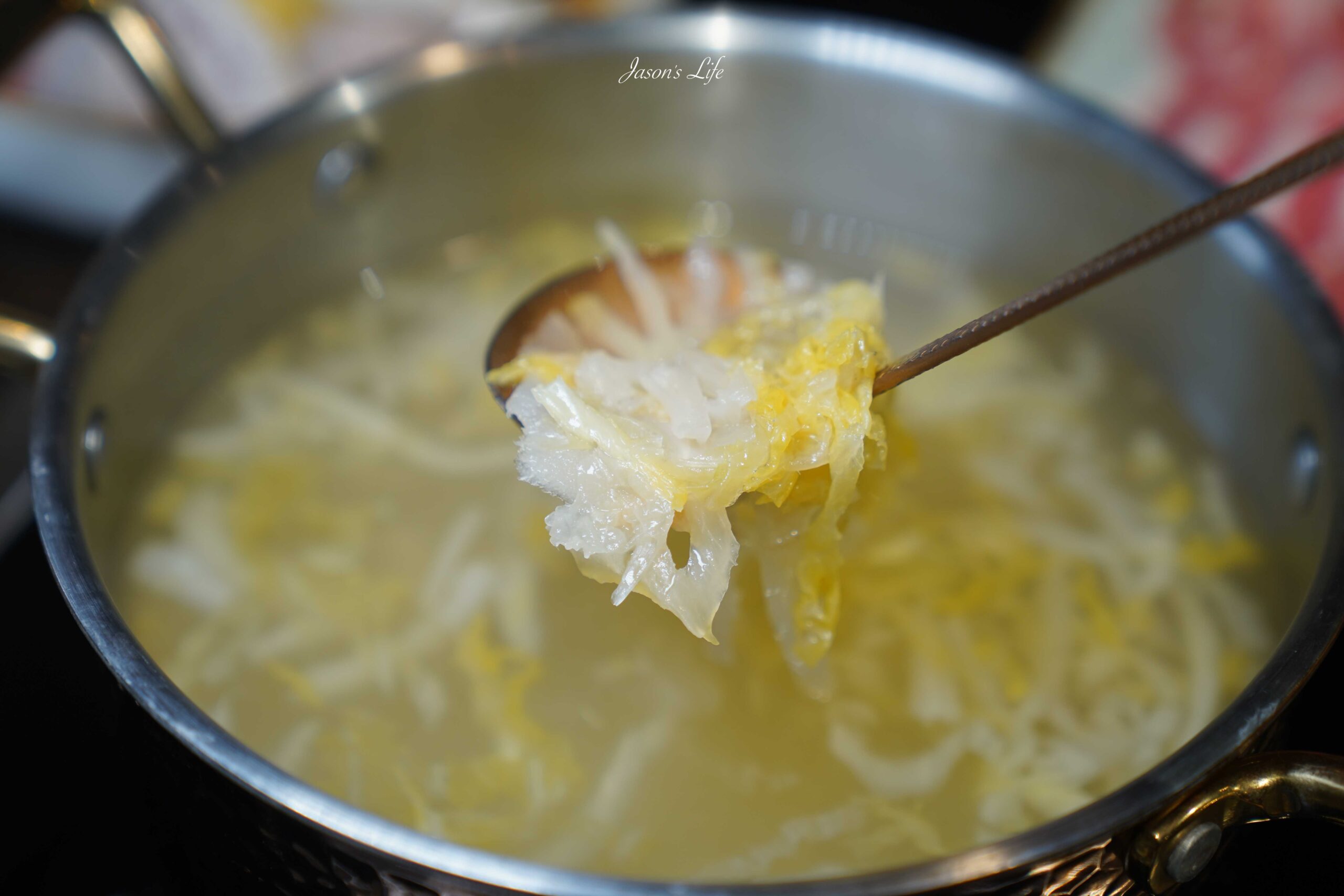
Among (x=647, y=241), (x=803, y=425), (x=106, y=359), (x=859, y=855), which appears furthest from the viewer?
(x=647, y=241)

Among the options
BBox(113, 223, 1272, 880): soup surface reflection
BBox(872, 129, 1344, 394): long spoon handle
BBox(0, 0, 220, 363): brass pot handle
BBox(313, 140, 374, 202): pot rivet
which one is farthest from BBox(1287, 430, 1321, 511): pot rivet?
BBox(0, 0, 220, 363): brass pot handle

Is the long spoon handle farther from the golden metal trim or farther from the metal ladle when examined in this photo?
the golden metal trim

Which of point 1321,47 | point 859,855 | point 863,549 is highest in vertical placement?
point 1321,47

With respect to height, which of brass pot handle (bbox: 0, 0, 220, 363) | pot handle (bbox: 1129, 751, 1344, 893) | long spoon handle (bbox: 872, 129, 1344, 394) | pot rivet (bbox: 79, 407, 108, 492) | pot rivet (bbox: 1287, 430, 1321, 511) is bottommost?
pot handle (bbox: 1129, 751, 1344, 893)


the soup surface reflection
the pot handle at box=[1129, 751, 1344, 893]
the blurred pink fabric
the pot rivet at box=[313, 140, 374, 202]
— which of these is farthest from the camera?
the blurred pink fabric

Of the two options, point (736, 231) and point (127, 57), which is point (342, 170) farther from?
point (736, 231)

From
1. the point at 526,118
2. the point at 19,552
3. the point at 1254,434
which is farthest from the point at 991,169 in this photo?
the point at 19,552

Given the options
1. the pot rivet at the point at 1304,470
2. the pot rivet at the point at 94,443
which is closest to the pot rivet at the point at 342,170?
the pot rivet at the point at 94,443

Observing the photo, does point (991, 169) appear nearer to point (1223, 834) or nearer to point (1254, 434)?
point (1254, 434)
